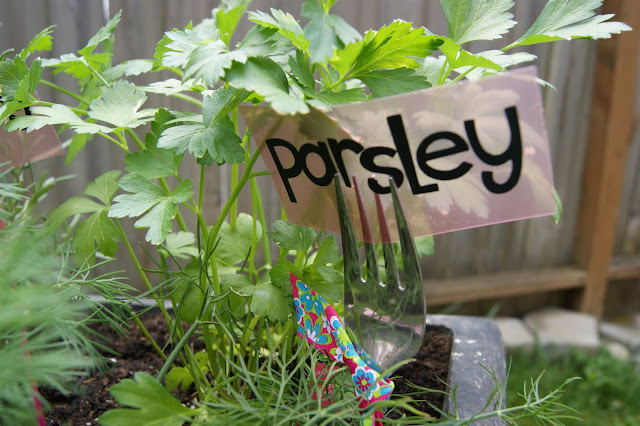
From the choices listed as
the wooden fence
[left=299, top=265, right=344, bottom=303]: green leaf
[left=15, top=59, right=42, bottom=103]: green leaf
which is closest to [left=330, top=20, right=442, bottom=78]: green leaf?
[left=299, top=265, right=344, bottom=303]: green leaf

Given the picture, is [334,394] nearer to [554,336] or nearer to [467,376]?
[467,376]

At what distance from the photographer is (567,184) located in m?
2.11

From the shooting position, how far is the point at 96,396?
2.41ft

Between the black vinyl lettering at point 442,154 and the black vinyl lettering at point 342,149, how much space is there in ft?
0.19

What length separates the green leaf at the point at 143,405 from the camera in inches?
19.1

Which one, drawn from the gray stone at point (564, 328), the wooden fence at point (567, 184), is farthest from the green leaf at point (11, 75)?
the gray stone at point (564, 328)

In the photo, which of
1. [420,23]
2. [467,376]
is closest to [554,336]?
[420,23]

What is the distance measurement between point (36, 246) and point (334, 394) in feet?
1.02

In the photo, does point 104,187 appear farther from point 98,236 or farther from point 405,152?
point 405,152

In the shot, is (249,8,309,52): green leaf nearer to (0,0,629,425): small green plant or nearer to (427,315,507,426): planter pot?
(0,0,629,425): small green plant

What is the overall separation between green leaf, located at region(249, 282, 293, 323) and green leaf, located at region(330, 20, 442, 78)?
0.79 ft

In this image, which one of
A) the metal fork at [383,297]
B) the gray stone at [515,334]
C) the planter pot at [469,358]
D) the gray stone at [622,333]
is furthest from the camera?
the gray stone at [622,333]

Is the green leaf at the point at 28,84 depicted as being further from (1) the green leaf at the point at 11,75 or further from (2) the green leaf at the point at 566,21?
(2) the green leaf at the point at 566,21

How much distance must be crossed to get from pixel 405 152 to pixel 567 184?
1.79 metres
